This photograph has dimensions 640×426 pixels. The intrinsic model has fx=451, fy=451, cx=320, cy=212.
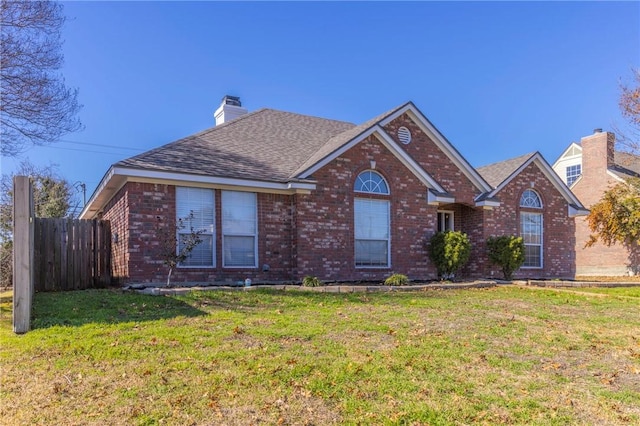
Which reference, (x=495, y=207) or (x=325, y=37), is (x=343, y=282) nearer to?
(x=495, y=207)

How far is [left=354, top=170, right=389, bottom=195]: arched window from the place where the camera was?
46.1 ft

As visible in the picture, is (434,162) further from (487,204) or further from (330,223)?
(330,223)

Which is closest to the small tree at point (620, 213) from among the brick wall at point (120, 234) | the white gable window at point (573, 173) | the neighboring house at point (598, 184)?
the neighboring house at point (598, 184)

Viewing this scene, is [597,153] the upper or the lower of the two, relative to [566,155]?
lower

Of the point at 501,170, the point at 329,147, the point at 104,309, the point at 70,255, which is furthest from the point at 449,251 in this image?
the point at 70,255

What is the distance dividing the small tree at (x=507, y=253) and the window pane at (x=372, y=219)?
13.7 feet

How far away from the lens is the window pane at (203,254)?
11891 millimetres

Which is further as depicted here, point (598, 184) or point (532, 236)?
point (598, 184)

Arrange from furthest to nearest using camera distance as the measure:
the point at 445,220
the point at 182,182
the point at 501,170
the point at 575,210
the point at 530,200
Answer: the point at 575,210 < the point at 501,170 < the point at 530,200 < the point at 445,220 < the point at 182,182

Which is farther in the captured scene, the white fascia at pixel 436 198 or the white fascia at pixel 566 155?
the white fascia at pixel 566 155

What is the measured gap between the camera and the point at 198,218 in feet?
39.2

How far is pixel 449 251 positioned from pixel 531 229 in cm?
582

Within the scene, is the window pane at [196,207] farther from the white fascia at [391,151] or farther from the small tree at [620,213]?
the small tree at [620,213]

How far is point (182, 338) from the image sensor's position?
5.81 meters
